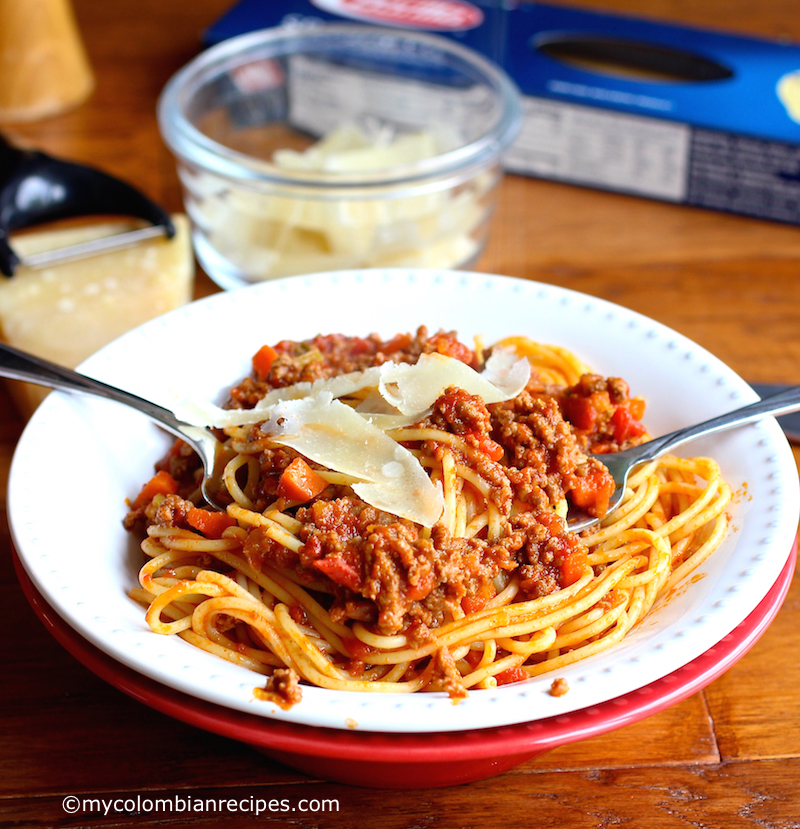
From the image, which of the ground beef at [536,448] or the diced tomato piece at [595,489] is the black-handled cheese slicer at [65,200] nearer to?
the ground beef at [536,448]

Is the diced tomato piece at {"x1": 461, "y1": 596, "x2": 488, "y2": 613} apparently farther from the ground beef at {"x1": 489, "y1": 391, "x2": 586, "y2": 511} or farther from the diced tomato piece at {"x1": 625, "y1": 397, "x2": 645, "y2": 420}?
the diced tomato piece at {"x1": 625, "y1": 397, "x2": 645, "y2": 420}

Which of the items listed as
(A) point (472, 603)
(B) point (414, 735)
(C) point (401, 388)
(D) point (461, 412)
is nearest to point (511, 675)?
(A) point (472, 603)

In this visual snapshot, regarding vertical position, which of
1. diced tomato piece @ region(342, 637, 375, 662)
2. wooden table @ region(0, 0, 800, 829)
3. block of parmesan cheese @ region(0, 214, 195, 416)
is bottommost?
wooden table @ region(0, 0, 800, 829)

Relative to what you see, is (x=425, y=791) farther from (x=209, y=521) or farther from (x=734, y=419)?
(x=734, y=419)

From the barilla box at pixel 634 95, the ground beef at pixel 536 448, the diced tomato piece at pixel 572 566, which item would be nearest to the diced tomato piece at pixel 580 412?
the ground beef at pixel 536 448

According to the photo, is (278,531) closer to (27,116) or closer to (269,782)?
(269,782)

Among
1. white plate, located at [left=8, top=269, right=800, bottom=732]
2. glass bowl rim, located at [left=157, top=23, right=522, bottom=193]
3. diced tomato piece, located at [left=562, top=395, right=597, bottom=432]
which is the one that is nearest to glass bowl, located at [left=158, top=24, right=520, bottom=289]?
glass bowl rim, located at [left=157, top=23, right=522, bottom=193]
